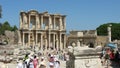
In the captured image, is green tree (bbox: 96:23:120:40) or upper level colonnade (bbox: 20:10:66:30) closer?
upper level colonnade (bbox: 20:10:66:30)

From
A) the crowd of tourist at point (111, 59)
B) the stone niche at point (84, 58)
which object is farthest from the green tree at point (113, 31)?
the stone niche at point (84, 58)

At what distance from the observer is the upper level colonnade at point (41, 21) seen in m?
63.6

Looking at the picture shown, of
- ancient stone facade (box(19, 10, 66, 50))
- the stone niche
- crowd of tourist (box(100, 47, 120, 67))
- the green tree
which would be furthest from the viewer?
the green tree

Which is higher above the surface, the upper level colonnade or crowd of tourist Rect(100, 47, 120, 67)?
the upper level colonnade

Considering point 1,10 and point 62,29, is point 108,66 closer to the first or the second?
point 1,10

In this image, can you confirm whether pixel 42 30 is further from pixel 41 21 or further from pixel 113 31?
pixel 113 31

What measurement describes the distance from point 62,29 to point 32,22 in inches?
258

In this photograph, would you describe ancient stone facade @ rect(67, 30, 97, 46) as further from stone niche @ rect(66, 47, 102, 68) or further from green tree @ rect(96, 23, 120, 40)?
stone niche @ rect(66, 47, 102, 68)

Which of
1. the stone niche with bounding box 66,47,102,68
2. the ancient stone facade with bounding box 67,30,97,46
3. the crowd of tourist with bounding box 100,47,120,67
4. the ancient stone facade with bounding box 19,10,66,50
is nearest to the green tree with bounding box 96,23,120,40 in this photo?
the ancient stone facade with bounding box 67,30,97,46

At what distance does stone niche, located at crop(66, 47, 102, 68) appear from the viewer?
884cm

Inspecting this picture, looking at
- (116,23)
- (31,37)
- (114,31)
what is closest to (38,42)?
(31,37)

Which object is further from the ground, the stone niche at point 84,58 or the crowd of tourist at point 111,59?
the stone niche at point 84,58

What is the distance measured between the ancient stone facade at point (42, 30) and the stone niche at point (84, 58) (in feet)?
174

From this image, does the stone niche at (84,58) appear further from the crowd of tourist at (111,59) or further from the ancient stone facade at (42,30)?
A: the ancient stone facade at (42,30)
